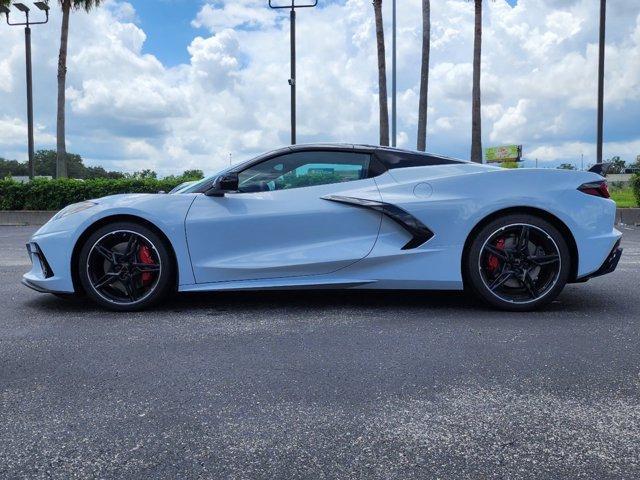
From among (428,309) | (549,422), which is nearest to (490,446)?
(549,422)

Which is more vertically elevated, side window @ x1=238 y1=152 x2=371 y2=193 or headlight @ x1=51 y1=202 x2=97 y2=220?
side window @ x1=238 y1=152 x2=371 y2=193

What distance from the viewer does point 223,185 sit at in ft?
14.0

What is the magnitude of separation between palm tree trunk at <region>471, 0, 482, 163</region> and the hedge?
10.1 m

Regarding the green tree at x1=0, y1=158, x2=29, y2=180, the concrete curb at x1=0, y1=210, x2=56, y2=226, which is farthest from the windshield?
the green tree at x1=0, y1=158, x2=29, y2=180

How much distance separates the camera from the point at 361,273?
14.2 ft

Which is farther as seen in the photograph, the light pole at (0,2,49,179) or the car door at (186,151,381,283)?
the light pole at (0,2,49,179)

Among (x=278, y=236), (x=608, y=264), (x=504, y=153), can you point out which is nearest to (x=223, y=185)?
(x=278, y=236)

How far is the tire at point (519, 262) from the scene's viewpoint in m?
4.30

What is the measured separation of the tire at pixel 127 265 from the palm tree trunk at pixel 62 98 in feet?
60.9

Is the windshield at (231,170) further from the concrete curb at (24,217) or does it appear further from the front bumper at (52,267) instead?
the concrete curb at (24,217)

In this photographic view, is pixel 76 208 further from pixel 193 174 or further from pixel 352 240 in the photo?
pixel 193 174

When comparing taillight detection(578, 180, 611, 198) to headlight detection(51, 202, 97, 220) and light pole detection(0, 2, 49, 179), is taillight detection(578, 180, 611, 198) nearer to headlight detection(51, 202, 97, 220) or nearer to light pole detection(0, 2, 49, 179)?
headlight detection(51, 202, 97, 220)

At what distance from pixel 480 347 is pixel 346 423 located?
1.39 meters

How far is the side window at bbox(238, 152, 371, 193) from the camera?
175 inches
